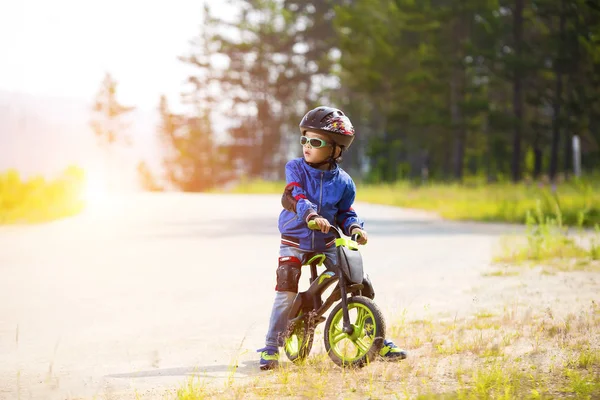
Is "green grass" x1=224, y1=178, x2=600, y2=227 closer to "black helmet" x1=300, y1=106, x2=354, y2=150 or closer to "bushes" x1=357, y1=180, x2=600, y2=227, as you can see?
"bushes" x1=357, y1=180, x2=600, y2=227

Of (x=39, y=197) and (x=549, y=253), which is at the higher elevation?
(x=39, y=197)

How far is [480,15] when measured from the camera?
39.0m

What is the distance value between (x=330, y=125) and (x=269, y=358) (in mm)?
1572

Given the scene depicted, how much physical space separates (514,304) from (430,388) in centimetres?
343

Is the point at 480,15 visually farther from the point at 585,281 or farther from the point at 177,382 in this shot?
the point at 177,382

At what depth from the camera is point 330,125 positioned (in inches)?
223

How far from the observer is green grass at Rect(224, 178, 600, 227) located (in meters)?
19.3

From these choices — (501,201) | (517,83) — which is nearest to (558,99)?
(517,83)

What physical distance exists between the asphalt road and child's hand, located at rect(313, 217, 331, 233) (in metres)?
A: 1.12

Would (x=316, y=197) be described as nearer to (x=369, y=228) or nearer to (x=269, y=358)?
(x=269, y=358)

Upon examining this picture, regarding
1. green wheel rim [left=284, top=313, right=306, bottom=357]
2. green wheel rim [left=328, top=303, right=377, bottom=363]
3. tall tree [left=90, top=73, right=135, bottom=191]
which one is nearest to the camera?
green wheel rim [left=328, top=303, right=377, bottom=363]

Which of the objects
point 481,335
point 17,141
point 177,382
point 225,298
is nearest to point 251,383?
point 177,382

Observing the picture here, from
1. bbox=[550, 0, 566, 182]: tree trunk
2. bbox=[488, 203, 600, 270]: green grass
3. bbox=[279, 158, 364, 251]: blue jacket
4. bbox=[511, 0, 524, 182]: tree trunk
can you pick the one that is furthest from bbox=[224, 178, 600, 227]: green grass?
bbox=[279, 158, 364, 251]: blue jacket

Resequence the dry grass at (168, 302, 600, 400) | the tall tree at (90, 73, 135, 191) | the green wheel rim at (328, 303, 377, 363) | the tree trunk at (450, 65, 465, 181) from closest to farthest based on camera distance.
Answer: the dry grass at (168, 302, 600, 400) → the green wheel rim at (328, 303, 377, 363) → the tree trunk at (450, 65, 465, 181) → the tall tree at (90, 73, 135, 191)
